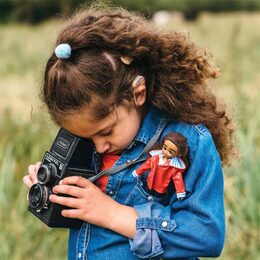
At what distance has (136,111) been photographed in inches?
88.0

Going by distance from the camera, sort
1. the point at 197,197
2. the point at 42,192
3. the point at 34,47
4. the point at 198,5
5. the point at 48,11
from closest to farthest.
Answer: the point at 197,197 → the point at 42,192 → the point at 34,47 → the point at 48,11 → the point at 198,5

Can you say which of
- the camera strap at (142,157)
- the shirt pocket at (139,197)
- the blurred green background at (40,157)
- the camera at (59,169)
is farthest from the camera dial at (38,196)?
the blurred green background at (40,157)

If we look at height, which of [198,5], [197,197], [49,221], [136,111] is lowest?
[198,5]

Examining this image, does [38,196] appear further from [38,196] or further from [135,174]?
[135,174]

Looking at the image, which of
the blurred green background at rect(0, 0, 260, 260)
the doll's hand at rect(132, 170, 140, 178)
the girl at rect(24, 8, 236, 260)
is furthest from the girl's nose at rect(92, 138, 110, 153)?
the blurred green background at rect(0, 0, 260, 260)

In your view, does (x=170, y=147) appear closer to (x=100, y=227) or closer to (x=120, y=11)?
(x=100, y=227)

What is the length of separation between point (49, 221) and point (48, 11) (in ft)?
66.3

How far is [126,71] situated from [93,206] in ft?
1.33

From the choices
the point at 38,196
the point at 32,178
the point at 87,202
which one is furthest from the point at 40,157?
the point at 87,202

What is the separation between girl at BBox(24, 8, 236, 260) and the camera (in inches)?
84.1

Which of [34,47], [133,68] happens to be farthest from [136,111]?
[34,47]

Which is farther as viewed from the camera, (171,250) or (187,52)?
(187,52)

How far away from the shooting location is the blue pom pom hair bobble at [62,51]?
2131mm

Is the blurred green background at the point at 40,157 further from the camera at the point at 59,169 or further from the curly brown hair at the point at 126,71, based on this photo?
the camera at the point at 59,169
